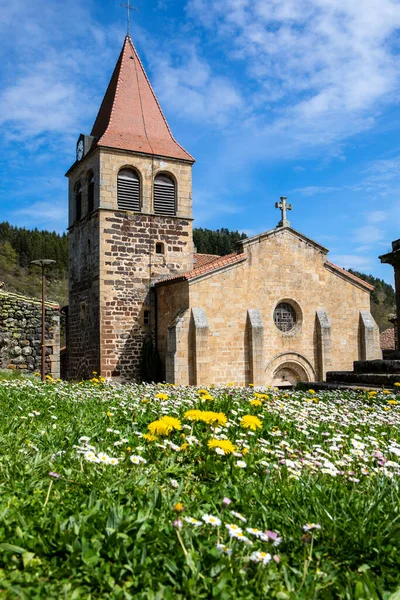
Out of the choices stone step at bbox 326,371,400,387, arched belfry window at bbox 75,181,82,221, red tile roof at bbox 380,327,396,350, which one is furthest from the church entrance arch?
red tile roof at bbox 380,327,396,350

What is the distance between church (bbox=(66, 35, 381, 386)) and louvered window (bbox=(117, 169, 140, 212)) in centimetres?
4

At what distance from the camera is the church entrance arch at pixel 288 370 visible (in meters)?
20.5

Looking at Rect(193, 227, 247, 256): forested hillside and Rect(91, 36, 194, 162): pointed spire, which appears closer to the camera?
Rect(91, 36, 194, 162): pointed spire

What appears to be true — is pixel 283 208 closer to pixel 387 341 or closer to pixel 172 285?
pixel 172 285

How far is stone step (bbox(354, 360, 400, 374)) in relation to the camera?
11.3 meters

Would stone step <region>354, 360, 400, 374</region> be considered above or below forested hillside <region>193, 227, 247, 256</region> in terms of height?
below

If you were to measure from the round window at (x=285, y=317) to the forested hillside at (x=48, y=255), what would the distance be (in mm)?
39419

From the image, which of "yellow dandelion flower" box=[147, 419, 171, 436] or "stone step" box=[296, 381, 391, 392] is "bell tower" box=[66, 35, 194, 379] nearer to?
"stone step" box=[296, 381, 391, 392]

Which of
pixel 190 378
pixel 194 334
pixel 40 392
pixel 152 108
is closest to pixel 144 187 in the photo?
pixel 152 108

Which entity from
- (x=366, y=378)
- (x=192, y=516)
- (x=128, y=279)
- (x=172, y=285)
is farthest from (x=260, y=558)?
(x=128, y=279)

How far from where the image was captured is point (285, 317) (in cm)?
Answer: 2147

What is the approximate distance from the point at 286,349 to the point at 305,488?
699 inches

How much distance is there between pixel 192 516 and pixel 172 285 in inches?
670

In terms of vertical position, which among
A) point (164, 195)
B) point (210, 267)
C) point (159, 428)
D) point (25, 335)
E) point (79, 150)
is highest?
point (79, 150)
